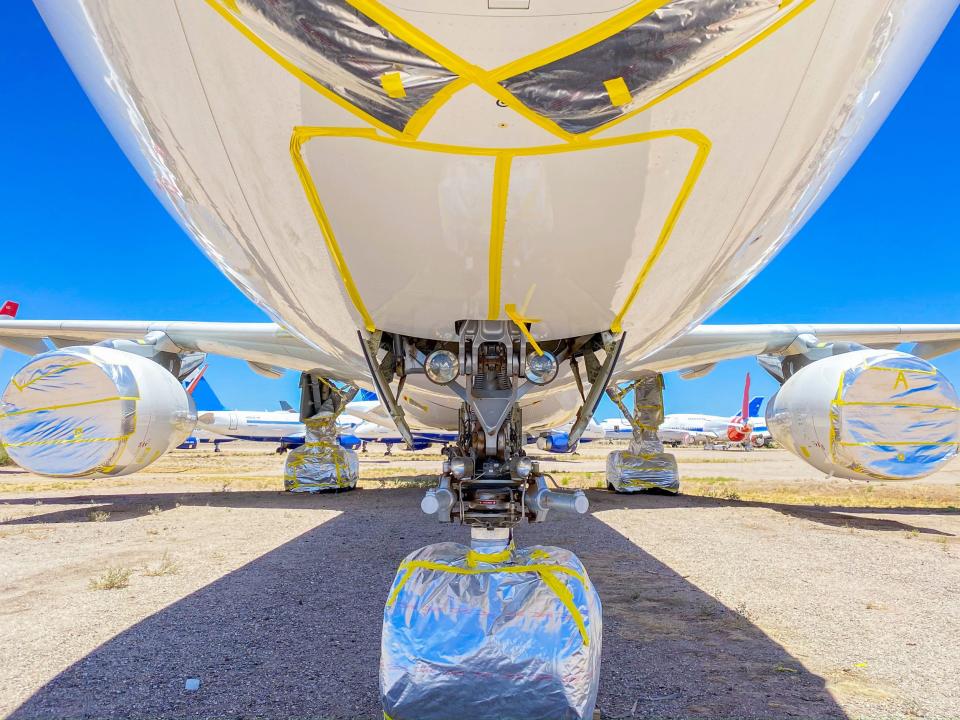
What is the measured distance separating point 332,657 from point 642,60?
10.9 ft

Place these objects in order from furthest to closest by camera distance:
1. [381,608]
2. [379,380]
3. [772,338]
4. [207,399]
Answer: [207,399]
[772,338]
[381,608]
[379,380]

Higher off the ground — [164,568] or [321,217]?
[321,217]

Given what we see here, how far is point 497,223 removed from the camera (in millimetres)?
1827

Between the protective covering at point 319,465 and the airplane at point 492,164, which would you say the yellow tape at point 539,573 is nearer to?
the airplane at point 492,164

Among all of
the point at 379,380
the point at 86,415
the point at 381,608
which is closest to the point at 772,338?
the point at 381,608

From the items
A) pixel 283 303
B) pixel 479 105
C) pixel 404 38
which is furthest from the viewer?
pixel 283 303

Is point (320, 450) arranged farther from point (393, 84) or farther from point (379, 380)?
point (393, 84)

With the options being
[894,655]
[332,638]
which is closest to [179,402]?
[332,638]

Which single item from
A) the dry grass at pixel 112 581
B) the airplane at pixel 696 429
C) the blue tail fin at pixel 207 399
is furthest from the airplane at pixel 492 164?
the airplane at pixel 696 429

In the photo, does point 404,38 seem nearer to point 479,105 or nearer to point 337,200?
point 479,105

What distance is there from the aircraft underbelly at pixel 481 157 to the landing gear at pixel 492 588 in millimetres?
438

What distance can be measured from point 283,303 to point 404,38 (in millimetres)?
1746

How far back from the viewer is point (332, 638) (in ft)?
12.1

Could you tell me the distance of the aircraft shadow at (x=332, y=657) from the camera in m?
2.74
